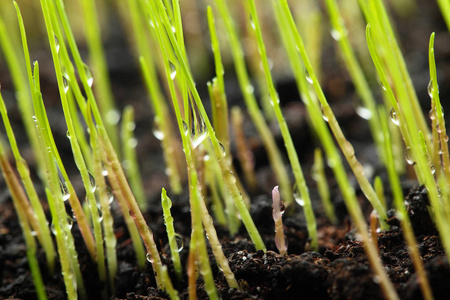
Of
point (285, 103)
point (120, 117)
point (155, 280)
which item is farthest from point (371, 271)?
point (120, 117)

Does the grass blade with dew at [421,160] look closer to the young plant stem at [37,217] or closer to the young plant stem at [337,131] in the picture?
the young plant stem at [337,131]

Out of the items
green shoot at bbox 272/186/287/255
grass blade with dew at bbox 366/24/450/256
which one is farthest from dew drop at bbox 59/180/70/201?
grass blade with dew at bbox 366/24/450/256

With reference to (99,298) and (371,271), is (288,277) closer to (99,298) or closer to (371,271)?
(371,271)

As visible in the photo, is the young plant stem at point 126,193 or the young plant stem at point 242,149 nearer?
the young plant stem at point 126,193

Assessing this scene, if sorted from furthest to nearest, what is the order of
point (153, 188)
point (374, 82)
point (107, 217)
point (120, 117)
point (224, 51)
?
point (224, 51) → point (120, 117) → point (374, 82) → point (153, 188) → point (107, 217)

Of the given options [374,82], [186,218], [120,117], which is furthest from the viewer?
[120,117]

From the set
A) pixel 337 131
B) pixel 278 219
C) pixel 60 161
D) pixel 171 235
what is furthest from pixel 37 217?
pixel 337 131

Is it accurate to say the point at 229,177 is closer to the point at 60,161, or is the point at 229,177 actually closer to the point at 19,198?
the point at 60,161

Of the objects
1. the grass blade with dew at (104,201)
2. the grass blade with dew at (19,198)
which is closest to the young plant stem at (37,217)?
the grass blade with dew at (19,198)
